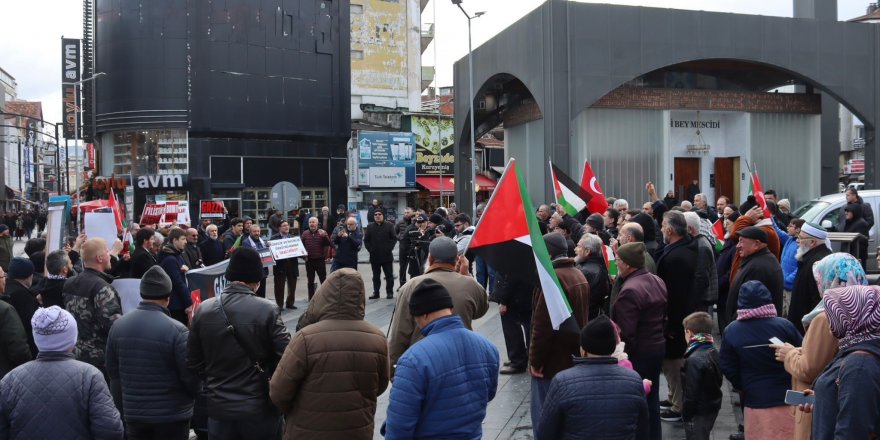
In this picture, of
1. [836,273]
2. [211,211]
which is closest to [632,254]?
[836,273]

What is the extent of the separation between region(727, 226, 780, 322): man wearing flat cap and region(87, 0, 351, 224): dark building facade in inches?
1218

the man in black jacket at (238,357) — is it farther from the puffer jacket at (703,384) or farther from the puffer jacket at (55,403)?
the puffer jacket at (703,384)

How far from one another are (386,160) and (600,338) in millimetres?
44041

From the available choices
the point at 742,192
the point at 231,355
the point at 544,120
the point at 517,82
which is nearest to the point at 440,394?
the point at 231,355

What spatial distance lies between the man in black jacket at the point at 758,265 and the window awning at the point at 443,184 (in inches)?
1686

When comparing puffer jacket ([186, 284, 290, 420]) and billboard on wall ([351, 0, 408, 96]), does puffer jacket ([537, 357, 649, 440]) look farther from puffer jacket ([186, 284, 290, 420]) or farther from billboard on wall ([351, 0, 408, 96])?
billboard on wall ([351, 0, 408, 96])

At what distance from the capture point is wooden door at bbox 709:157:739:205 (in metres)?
24.2

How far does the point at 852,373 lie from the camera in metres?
3.49

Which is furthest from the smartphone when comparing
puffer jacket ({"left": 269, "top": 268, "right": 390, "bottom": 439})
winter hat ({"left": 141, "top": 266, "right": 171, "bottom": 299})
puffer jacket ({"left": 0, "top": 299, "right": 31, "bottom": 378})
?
puffer jacket ({"left": 0, "top": 299, "right": 31, "bottom": 378})

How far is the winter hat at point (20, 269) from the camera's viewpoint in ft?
23.4

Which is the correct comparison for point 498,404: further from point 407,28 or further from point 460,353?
point 407,28

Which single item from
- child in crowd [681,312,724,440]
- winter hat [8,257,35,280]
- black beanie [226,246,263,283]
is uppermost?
black beanie [226,246,263,283]

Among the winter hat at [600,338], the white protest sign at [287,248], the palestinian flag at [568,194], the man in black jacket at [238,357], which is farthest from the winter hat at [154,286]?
the white protest sign at [287,248]

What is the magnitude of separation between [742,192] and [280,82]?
22.0 m
